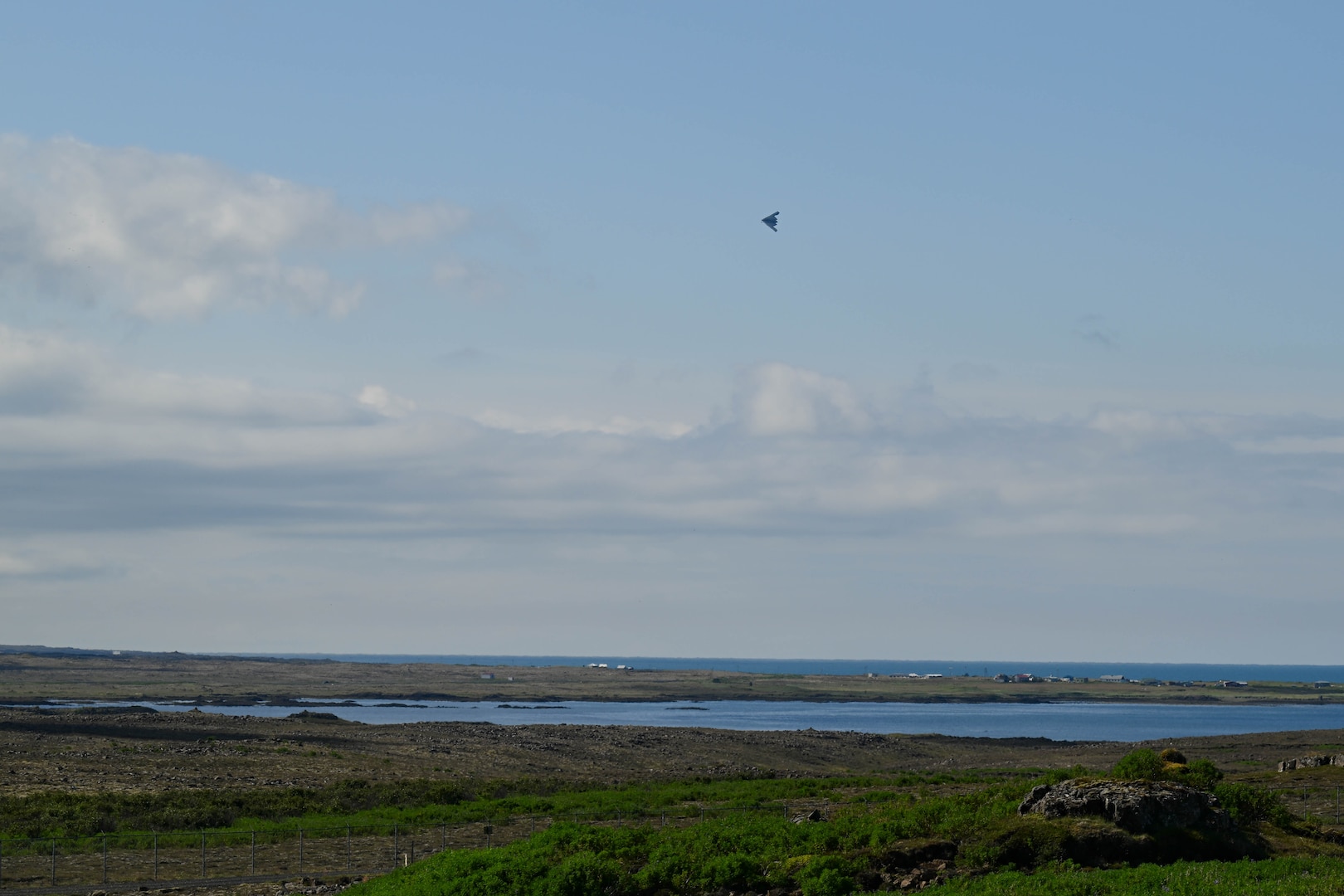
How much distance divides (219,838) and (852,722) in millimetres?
135324

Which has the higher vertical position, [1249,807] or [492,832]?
[1249,807]

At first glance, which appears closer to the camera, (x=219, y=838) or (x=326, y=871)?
(x=326, y=871)

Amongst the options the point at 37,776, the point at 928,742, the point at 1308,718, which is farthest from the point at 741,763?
the point at 1308,718

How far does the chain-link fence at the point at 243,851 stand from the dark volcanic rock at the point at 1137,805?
16058 millimetres

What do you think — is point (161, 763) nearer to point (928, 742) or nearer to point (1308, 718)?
point (928, 742)

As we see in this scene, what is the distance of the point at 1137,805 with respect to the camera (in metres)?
33.1

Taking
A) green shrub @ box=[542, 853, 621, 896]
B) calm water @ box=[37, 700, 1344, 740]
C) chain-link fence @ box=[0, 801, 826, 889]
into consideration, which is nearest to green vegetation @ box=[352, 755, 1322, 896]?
green shrub @ box=[542, 853, 621, 896]

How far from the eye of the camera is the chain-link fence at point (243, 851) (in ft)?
142

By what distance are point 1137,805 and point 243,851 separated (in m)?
32.9

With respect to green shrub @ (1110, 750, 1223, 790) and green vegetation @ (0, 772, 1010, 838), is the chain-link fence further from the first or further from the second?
green shrub @ (1110, 750, 1223, 790)

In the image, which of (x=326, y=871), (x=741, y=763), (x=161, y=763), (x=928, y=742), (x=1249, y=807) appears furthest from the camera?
(x=928, y=742)

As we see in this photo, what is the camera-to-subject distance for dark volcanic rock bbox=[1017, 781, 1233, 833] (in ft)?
109

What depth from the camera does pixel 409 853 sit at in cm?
4766

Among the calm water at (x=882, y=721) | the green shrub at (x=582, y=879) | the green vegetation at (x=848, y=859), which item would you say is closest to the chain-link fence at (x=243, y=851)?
the green vegetation at (x=848, y=859)
